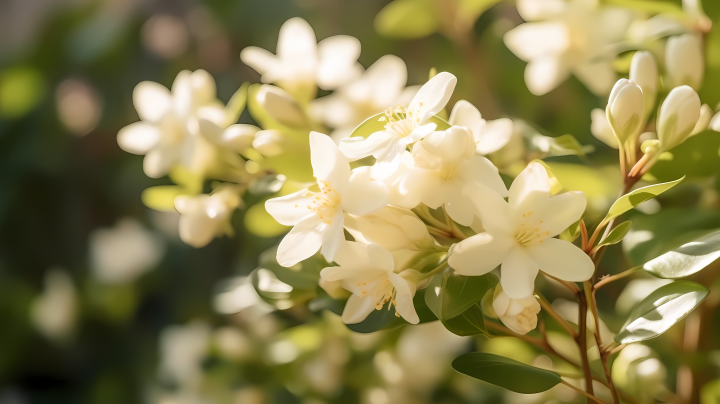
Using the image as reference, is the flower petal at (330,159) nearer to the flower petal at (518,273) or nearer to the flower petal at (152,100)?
the flower petal at (518,273)

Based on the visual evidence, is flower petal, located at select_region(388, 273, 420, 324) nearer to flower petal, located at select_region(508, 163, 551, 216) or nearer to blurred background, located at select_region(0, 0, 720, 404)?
flower petal, located at select_region(508, 163, 551, 216)

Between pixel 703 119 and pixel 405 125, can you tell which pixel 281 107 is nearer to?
pixel 405 125

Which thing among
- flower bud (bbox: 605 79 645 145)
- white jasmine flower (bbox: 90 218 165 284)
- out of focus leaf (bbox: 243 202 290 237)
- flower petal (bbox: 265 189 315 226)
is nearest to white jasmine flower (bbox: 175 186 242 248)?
out of focus leaf (bbox: 243 202 290 237)

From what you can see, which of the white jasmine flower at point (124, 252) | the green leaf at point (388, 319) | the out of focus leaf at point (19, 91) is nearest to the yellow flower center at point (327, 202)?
the green leaf at point (388, 319)

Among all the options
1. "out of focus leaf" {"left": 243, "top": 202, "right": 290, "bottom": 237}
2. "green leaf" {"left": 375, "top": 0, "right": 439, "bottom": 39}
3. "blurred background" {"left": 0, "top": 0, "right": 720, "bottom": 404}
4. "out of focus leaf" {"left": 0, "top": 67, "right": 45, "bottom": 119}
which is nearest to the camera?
"out of focus leaf" {"left": 243, "top": 202, "right": 290, "bottom": 237}

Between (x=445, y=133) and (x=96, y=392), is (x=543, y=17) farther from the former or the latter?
(x=96, y=392)

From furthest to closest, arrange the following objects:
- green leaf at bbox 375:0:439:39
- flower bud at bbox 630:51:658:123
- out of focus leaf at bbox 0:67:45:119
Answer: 1. out of focus leaf at bbox 0:67:45:119
2. green leaf at bbox 375:0:439:39
3. flower bud at bbox 630:51:658:123

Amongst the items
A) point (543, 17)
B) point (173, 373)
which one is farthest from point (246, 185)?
point (173, 373)
